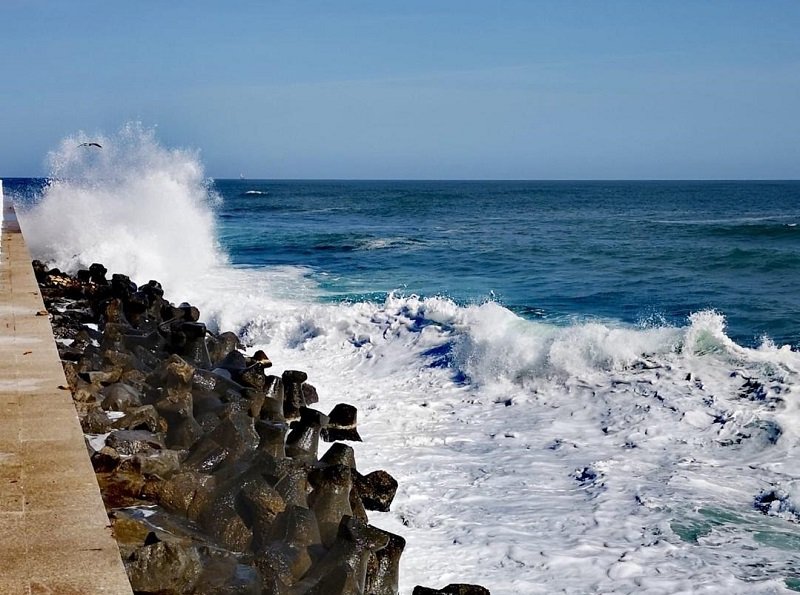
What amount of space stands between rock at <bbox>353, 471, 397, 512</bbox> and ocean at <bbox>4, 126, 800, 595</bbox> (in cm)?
8

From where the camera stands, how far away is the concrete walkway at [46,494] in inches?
136

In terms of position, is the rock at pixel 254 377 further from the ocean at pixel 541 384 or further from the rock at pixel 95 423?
the rock at pixel 95 423

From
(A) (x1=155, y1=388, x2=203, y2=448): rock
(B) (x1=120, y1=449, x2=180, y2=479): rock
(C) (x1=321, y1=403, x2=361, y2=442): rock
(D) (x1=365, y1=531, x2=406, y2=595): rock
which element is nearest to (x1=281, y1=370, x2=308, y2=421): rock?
(C) (x1=321, y1=403, x2=361, y2=442): rock

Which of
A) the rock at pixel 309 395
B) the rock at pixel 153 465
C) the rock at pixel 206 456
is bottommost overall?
the rock at pixel 309 395

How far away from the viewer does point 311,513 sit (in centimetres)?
493

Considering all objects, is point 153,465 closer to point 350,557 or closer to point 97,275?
point 350,557

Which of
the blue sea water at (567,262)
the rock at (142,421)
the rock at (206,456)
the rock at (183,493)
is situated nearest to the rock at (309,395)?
the rock at (142,421)

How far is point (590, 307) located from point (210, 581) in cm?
1209

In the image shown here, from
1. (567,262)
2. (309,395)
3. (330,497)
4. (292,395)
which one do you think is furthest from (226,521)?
(567,262)

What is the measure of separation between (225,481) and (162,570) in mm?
1380

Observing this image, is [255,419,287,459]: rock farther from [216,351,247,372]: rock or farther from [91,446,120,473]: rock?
[216,351,247,372]: rock

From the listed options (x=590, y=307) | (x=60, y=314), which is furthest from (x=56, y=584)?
(x=590, y=307)

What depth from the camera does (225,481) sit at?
5.39 m

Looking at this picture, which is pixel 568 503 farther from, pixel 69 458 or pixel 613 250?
pixel 613 250
